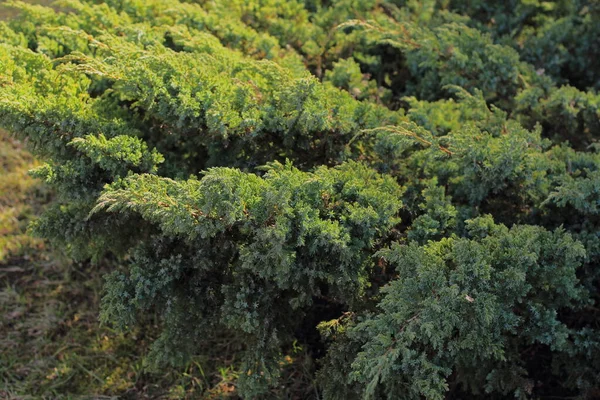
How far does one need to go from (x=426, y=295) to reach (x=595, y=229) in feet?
2.91

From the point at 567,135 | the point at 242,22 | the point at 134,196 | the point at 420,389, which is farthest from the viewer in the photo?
the point at 242,22

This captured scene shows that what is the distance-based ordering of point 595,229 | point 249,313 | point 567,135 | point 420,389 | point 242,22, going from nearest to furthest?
1. point 420,389
2. point 249,313
3. point 595,229
4. point 567,135
5. point 242,22

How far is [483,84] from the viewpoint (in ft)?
9.90

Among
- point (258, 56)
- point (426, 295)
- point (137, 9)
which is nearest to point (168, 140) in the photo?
point (258, 56)

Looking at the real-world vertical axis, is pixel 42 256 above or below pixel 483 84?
below

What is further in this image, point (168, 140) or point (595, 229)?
point (168, 140)

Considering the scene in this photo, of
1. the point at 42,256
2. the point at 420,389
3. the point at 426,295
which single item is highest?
the point at 426,295

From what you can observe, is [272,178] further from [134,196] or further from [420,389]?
[420,389]

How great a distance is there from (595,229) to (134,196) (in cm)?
181

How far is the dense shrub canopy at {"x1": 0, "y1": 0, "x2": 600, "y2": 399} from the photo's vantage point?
2.01 meters

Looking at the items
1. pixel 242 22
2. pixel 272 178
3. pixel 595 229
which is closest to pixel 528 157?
pixel 595 229

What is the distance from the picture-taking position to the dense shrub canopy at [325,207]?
2.01 m

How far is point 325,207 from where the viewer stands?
219 centimetres

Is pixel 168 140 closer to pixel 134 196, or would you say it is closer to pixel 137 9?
pixel 134 196
